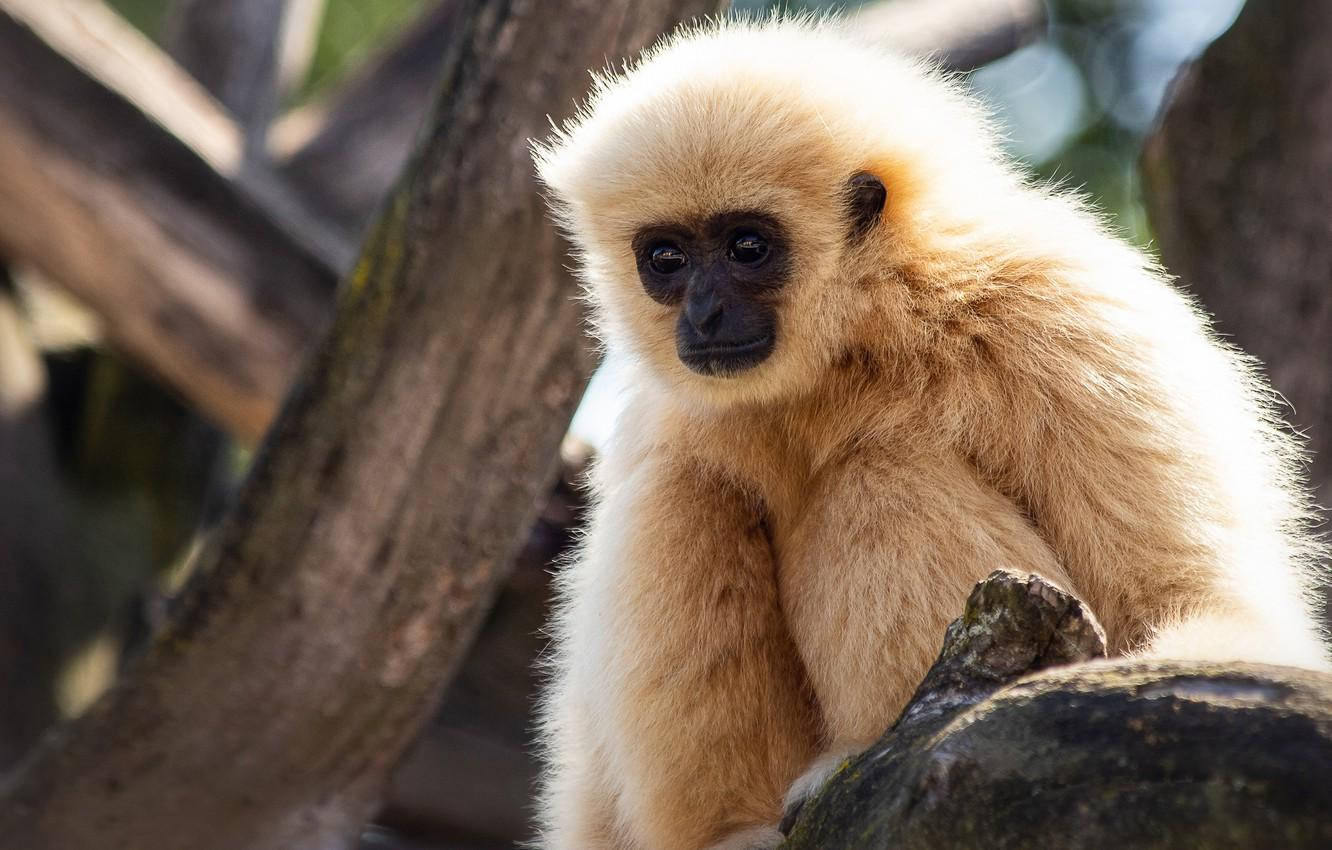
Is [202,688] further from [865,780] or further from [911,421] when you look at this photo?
[865,780]

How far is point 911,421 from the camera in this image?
374 centimetres

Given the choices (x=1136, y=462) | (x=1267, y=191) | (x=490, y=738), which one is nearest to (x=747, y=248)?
(x=1136, y=462)

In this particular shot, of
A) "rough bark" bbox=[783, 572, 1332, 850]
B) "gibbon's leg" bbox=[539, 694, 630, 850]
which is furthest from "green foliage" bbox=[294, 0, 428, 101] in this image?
"rough bark" bbox=[783, 572, 1332, 850]

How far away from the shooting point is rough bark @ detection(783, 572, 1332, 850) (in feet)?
6.96

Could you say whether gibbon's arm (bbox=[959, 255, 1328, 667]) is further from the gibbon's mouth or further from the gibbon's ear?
the gibbon's mouth

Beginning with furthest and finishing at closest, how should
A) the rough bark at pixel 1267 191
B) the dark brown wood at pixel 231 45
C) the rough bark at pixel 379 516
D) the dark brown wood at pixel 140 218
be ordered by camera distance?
1. the dark brown wood at pixel 231 45
2. the dark brown wood at pixel 140 218
3. the rough bark at pixel 1267 191
4. the rough bark at pixel 379 516

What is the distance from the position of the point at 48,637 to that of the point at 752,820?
585cm

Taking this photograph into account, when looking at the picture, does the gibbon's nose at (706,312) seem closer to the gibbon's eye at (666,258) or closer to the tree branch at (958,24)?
the gibbon's eye at (666,258)

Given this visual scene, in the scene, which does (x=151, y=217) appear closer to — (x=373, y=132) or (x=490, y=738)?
(x=373, y=132)

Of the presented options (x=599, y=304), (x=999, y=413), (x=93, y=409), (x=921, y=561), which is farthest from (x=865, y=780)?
(x=93, y=409)

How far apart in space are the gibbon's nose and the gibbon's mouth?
0.19 ft

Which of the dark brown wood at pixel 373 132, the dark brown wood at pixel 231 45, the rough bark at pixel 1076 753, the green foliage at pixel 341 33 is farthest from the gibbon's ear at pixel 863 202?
the green foliage at pixel 341 33

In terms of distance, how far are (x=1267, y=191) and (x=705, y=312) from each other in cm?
399

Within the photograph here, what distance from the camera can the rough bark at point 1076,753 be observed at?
2.12 metres
